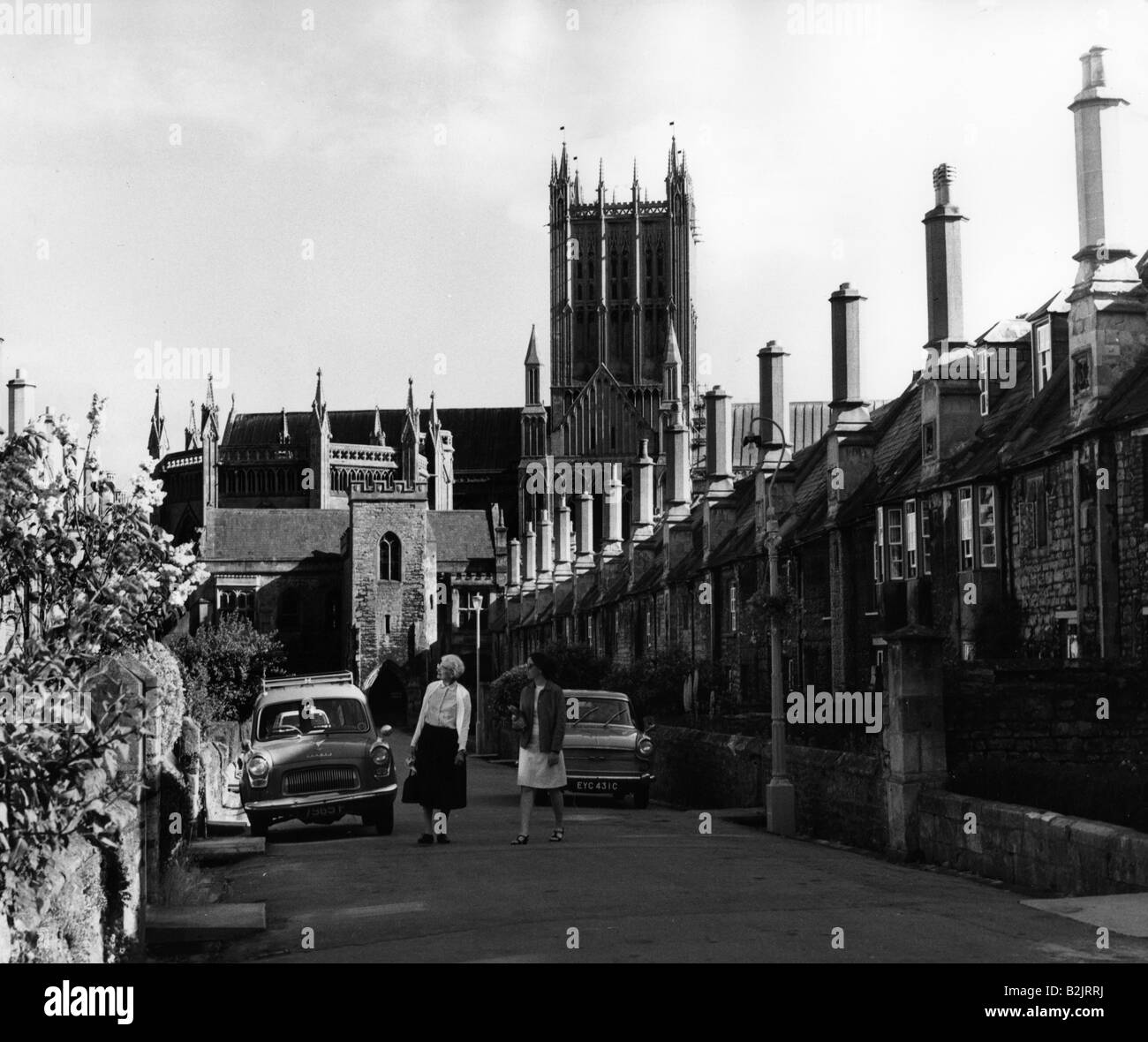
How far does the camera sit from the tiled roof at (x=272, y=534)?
105 meters

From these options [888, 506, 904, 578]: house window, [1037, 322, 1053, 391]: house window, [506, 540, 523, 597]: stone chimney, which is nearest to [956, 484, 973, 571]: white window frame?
[1037, 322, 1053, 391]: house window

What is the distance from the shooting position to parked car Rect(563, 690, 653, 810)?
2328 cm

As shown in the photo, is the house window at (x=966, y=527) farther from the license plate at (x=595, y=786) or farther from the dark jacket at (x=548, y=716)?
the dark jacket at (x=548, y=716)

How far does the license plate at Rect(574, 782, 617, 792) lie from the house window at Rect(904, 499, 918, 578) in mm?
9281

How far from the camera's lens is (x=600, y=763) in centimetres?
2348

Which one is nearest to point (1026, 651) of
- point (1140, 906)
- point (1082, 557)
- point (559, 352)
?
point (1082, 557)

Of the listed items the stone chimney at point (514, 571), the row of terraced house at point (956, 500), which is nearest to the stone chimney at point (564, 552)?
the stone chimney at point (514, 571)

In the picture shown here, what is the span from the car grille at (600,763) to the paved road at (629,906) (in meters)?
5.82

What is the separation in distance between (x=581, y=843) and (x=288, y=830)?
575 cm

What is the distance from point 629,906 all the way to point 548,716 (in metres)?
5.56

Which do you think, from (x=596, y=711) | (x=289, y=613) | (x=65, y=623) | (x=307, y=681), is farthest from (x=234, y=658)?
(x=65, y=623)

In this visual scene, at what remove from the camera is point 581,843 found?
16.2 m

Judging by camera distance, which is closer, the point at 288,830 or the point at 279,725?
the point at 279,725
